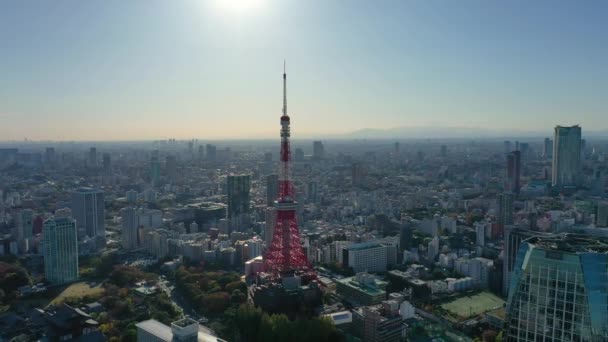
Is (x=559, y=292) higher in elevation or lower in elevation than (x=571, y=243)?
lower

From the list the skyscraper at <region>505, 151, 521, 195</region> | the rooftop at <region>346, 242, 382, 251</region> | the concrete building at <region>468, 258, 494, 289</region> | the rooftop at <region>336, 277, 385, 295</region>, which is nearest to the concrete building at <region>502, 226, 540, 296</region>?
the concrete building at <region>468, 258, 494, 289</region>

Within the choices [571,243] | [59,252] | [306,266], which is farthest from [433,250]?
[59,252]

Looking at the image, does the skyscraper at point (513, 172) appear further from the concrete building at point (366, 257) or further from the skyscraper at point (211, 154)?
the skyscraper at point (211, 154)

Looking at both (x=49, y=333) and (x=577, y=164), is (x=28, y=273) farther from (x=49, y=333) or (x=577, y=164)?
(x=577, y=164)

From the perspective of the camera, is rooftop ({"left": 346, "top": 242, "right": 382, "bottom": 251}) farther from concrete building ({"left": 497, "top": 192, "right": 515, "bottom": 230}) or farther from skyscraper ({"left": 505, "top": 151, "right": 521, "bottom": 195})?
skyscraper ({"left": 505, "top": 151, "right": 521, "bottom": 195})

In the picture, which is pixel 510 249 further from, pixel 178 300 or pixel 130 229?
pixel 130 229

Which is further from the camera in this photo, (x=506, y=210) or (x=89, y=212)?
(x=89, y=212)

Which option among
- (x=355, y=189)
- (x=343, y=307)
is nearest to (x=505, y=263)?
(x=343, y=307)
